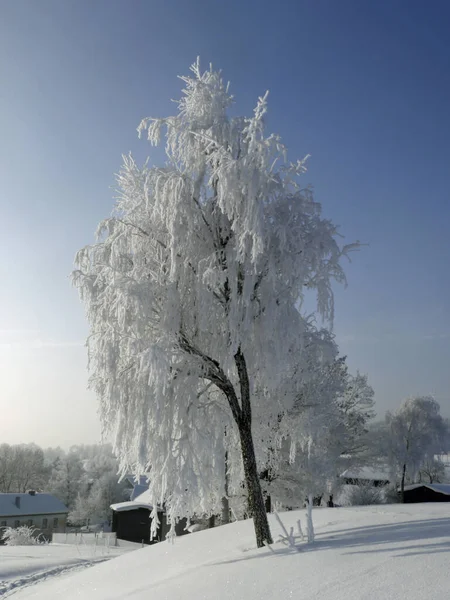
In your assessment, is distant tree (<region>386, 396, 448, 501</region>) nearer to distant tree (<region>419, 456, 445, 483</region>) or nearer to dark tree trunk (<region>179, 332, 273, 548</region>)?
distant tree (<region>419, 456, 445, 483</region>)

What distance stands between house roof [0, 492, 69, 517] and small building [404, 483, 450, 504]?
3891 cm

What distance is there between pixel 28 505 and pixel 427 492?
41440 mm

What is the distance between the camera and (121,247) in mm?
9805

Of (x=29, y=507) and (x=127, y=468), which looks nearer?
(x=127, y=468)

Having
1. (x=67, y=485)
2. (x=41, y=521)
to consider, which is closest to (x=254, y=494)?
(x=41, y=521)

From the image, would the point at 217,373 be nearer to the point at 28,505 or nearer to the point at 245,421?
the point at 245,421

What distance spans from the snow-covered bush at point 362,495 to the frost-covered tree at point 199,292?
27672mm

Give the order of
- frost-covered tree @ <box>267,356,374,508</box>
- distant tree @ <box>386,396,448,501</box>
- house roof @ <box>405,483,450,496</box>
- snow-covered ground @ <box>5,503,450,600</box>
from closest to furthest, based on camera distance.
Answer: snow-covered ground @ <box>5,503,450,600</box> → frost-covered tree @ <box>267,356,374,508</box> → distant tree @ <box>386,396,448,501</box> → house roof @ <box>405,483,450,496</box>

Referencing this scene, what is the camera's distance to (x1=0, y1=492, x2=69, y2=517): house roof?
52250 millimetres

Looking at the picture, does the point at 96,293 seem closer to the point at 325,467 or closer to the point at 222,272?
the point at 222,272

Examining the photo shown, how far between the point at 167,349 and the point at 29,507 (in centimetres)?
5400

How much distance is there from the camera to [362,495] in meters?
34.3

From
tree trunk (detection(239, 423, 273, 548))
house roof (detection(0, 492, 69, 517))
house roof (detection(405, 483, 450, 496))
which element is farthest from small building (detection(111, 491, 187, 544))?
tree trunk (detection(239, 423, 273, 548))

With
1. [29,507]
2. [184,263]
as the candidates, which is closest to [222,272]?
[184,263]
